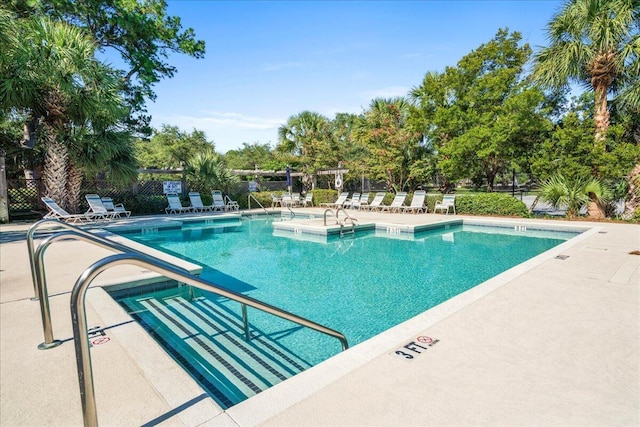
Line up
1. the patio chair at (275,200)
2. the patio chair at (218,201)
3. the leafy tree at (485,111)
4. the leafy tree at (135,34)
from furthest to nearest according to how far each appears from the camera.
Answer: the patio chair at (275,200)
the patio chair at (218,201)
the leafy tree at (485,111)
the leafy tree at (135,34)

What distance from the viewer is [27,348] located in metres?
2.76

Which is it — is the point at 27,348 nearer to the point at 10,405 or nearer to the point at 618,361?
the point at 10,405

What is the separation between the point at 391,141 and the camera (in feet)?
58.2

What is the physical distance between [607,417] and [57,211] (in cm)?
1439

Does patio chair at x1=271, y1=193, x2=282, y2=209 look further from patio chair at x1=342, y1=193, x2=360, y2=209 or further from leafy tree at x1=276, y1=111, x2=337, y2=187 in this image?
patio chair at x1=342, y1=193, x2=360, y2=209

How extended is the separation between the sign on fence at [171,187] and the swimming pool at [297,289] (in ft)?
19.1

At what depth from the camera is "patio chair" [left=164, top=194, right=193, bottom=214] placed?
16.2 m

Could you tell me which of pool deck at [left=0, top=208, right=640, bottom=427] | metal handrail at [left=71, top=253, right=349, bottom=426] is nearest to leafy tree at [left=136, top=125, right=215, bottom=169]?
pool deck at [left=0, top=208, right=640, bottom=427]

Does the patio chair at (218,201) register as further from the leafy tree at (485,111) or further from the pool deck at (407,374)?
the pool deck at (407,374)

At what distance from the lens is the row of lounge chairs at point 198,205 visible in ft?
53.6

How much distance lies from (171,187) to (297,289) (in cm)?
1363

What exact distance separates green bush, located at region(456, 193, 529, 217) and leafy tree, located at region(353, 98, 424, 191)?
3.92 meters

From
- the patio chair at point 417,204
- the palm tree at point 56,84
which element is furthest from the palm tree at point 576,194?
the palm tree at point 56,84

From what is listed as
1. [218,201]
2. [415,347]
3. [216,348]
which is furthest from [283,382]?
[218,201]
